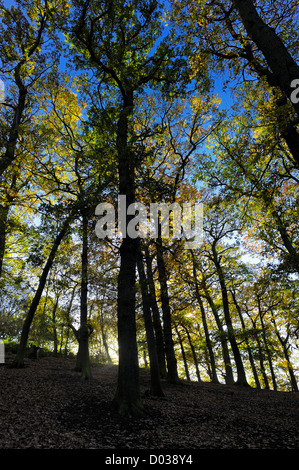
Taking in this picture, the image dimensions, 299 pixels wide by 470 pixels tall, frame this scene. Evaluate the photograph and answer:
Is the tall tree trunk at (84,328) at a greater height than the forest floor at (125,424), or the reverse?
the tall tree trunk at (84,328)

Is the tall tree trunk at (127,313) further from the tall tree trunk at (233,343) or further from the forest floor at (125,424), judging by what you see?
the tall tree trunk at (233,343)

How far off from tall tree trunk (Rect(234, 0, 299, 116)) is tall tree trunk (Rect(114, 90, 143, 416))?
420 centimetres

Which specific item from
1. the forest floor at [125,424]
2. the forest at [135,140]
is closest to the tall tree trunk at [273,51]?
the forest at [135,140]

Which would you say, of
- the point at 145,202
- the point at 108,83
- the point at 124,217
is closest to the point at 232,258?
the point at 145,202

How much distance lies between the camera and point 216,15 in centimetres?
845

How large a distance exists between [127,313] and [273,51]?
775 cm

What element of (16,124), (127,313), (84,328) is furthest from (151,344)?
(16,124)

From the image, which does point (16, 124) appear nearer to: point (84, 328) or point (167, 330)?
point (84, 328)

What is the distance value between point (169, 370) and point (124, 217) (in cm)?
998

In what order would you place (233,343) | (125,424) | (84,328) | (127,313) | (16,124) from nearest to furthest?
(125,424) → (127,313) → (16,124) → (84,328) → (233,343)

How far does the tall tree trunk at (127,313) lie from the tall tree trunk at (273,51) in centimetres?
420

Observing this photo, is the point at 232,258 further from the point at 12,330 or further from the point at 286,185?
the point at 12,330

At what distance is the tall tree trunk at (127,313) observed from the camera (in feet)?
20.8

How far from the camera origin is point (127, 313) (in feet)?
22.4
